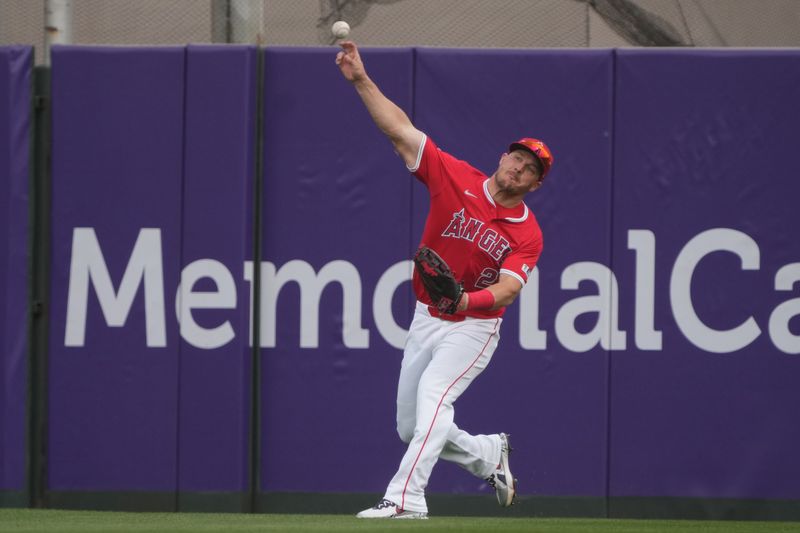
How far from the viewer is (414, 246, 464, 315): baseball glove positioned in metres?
6.16

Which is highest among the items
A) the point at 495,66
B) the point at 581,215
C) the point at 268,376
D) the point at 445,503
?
the point at 495,66

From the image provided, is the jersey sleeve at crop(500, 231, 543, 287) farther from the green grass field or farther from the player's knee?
the green grass field

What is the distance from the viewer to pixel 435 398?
6.49m

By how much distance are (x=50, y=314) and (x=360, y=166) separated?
7.16 feet

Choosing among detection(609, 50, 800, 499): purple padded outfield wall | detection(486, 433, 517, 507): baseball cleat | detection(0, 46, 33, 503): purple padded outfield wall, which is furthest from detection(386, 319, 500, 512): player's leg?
detection(0, 46, 33, 503): purple padded outfield wall

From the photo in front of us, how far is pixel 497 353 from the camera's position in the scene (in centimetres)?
862

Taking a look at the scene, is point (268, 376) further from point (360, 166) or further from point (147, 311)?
point (360, 166)

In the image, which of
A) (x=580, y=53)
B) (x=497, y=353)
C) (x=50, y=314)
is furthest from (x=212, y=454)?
(x=580, y=53)

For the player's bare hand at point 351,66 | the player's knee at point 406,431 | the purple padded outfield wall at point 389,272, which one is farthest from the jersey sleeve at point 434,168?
the purple padded outfield wall at point 389,272

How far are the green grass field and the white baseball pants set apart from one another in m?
0.25

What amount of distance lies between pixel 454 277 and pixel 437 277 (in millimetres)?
213

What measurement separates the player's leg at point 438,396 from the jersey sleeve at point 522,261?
1.09 feet

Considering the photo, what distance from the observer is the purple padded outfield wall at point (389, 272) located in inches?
337

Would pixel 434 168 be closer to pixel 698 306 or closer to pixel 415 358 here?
pixel 415 358
